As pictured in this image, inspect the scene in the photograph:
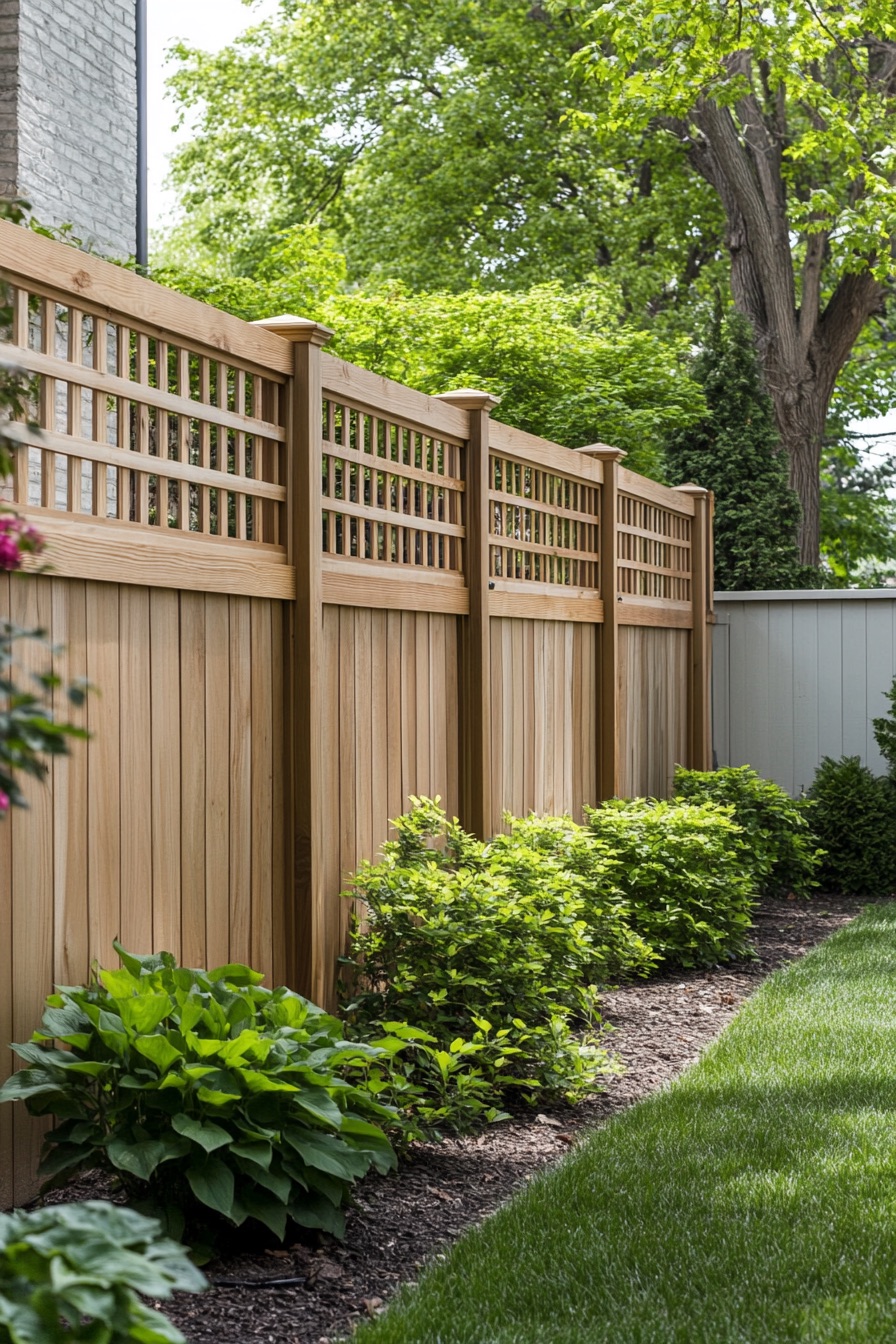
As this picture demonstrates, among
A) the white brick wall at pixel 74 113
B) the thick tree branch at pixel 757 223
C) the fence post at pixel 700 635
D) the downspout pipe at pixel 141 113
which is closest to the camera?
the white brick wall at pixel 74 113

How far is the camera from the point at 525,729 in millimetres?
5895

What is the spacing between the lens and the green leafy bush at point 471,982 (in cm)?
383

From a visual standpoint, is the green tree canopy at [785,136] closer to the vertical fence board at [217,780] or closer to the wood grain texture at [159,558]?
the wood grain texture at [159,558]

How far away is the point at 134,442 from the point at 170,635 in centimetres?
51

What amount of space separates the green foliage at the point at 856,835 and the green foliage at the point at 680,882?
74.0 inches

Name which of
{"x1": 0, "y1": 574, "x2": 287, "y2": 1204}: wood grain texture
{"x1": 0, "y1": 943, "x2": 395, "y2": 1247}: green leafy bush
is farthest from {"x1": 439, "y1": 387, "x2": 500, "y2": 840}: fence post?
{"x1": 0, "y1": 943, "x2": 395, "y2": 1247}: green leafy bush

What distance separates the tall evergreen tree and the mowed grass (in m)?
7.08

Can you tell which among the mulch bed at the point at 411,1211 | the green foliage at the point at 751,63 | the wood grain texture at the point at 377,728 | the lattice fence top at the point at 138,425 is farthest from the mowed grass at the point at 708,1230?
the green foliage at the point at 751,63

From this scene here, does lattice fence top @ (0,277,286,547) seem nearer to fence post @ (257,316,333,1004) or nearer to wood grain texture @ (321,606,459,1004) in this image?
fence post @ (257,316,333,1004)

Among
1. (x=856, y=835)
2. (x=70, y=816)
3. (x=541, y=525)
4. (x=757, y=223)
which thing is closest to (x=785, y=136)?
(x=757, y=223)

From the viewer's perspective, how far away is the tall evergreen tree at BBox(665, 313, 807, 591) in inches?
432

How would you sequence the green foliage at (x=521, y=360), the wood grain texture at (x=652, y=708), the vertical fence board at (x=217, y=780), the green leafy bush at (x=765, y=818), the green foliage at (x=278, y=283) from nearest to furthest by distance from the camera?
1. the vertical fence board at (x=217, y=780)
2. the green leafy bush at (x=765, y=818)
3. the wood grain texture at (x=652, y=708)
4. the green foliage at (x=278, y=283)
5. the green foliage at (x=521, y=360)

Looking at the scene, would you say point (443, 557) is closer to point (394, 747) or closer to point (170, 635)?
point (394, 747)

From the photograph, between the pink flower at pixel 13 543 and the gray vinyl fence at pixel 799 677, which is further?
the gray vinyl fence at pixel 799 677
